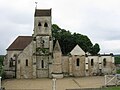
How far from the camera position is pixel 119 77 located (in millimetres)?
40062

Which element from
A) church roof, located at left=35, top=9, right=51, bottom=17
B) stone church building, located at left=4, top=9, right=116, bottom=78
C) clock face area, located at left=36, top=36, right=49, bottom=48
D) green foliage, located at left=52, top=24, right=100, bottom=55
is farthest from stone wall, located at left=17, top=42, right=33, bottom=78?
green foliage, located at left=52, top=24, right=100, bottom=55

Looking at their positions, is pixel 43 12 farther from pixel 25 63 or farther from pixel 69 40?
pixel 69 40

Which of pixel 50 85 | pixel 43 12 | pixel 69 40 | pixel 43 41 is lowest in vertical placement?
pixel 50 85

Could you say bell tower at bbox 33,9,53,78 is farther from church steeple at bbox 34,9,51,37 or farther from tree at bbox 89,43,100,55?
tree at bbox 89,43,100,55

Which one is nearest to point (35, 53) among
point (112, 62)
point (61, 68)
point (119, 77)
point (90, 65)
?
point (61, 68)

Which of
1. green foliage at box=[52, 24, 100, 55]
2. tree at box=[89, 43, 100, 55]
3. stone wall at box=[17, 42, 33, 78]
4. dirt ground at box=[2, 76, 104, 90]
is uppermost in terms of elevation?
green foliage at box=[52, 24, 100, 55]

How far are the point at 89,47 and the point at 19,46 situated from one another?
2357cm

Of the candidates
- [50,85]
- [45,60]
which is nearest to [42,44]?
[45,60]

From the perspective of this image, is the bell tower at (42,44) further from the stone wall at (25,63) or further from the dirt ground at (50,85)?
the dirt ground at (50,85)

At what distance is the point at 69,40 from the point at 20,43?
16053 millimetres

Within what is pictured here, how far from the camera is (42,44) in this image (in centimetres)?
5869

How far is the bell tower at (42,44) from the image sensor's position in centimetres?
5806

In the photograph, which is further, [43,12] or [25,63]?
[43,12]

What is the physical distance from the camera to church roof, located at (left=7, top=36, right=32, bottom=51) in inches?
2509
